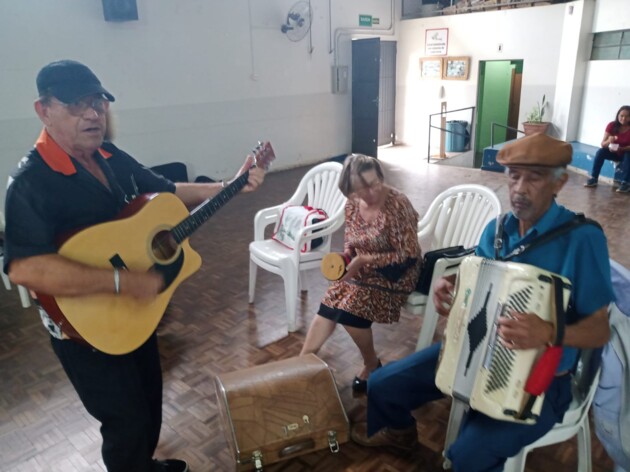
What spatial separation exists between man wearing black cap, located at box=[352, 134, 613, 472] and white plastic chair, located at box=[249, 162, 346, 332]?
50.2 inches

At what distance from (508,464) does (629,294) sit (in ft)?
2.20

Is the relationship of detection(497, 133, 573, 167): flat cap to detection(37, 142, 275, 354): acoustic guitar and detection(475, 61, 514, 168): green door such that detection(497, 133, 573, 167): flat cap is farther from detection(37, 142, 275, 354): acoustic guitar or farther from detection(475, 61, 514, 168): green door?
detection(475, 61, 514, 168): green door

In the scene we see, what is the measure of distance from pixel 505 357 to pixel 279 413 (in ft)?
3.22

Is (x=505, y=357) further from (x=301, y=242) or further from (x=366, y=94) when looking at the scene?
(x=366, y=94)

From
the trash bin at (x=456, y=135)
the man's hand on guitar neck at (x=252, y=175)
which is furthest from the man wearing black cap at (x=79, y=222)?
the trash bin at (x=456, y=135)

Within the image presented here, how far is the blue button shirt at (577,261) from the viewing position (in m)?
1.35

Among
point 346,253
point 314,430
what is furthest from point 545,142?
point 314,430

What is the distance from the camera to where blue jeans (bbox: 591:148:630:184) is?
5.80 meters

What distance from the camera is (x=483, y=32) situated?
27.2 ft

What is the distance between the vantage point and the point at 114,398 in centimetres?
149

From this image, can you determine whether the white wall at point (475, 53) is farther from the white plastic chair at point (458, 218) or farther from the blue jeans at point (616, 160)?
the white plastic chair at point (458, 218)

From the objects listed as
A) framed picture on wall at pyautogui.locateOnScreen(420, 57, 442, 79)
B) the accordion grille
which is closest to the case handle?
the accordion grille

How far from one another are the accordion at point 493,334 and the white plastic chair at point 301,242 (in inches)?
58.3

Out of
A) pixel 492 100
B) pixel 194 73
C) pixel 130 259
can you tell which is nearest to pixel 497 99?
pixel 492 100
